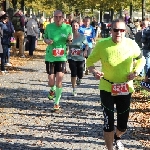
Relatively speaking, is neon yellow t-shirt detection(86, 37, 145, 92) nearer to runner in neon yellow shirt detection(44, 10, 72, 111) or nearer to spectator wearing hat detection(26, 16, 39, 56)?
runner in neon yellow shirt detection(44, 10, 72, 111)

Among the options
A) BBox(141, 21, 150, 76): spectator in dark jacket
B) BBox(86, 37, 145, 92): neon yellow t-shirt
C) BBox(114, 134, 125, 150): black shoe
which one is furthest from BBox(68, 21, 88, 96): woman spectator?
BBox(86, 37, 145, 92): neon yellow t-shirt

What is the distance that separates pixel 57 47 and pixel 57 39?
0.17m

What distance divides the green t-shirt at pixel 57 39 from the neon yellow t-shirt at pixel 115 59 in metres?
3.31

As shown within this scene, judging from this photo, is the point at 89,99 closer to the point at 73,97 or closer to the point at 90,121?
the point at 73,97

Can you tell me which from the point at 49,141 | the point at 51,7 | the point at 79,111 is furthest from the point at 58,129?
the point at 51,7

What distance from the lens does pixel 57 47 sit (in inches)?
376

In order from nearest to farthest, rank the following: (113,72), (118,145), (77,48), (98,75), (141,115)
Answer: (98,75)
(113,72)
(118,145)
(141,115)
(77,48)

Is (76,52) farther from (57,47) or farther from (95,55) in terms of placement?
(95,55)

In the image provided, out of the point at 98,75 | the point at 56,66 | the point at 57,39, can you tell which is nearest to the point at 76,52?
the point at 56,66

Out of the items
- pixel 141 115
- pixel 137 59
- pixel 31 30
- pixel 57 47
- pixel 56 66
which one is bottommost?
pixel 141 115

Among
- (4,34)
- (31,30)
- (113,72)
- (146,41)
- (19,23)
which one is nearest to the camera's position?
(113,72)

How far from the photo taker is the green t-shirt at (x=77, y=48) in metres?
11.1

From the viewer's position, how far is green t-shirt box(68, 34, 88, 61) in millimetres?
11141

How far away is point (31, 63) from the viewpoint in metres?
19.5
